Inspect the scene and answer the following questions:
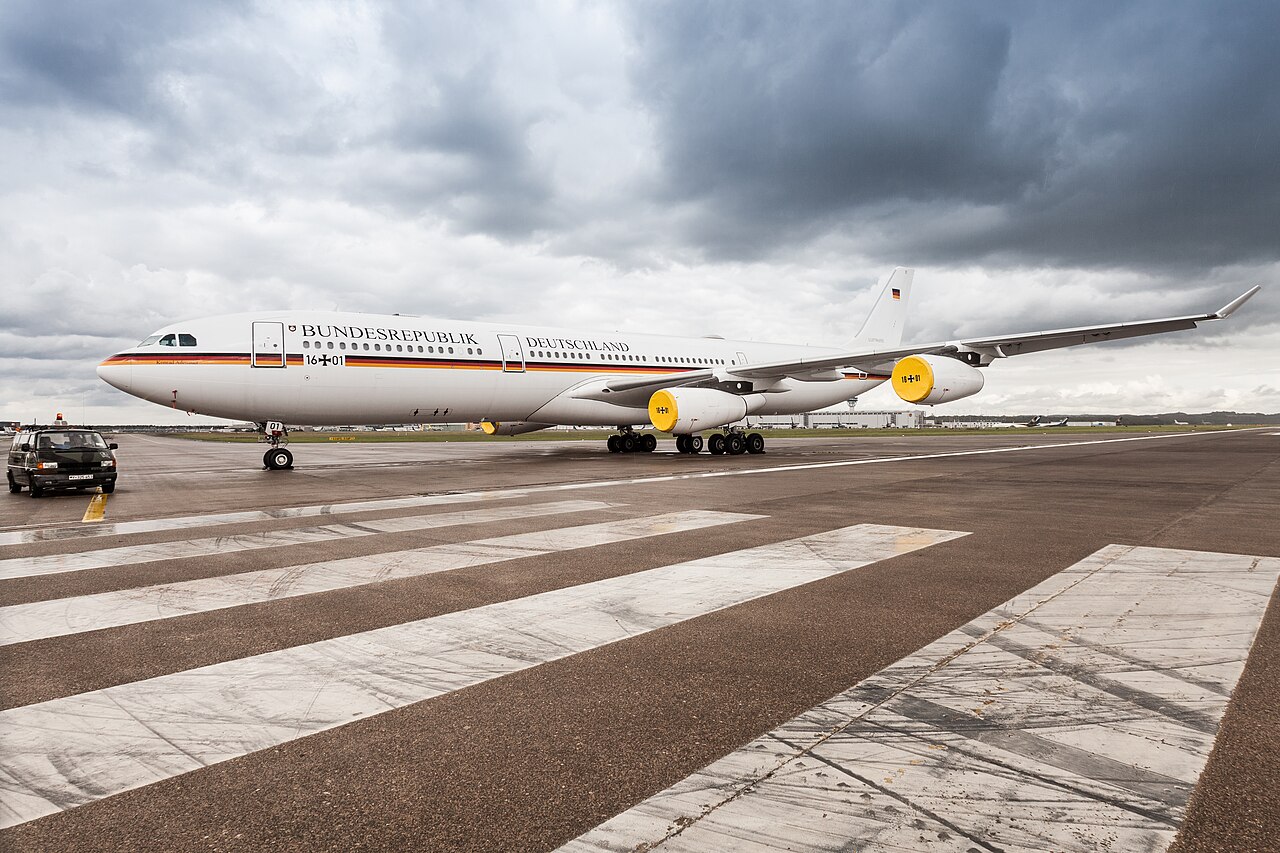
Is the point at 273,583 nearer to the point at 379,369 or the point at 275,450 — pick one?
the point at 379,369

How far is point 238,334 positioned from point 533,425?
9318 mm

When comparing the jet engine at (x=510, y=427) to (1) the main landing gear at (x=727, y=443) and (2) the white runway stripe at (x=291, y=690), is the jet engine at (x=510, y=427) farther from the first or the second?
(2) the white runway stripe at (x=291, y=690)

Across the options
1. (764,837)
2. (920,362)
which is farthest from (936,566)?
(920,362)

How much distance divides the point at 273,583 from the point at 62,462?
1036cm

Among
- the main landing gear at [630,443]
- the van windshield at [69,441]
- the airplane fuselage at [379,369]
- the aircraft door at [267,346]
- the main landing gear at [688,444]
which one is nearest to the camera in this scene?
the van windshield at [69,441]

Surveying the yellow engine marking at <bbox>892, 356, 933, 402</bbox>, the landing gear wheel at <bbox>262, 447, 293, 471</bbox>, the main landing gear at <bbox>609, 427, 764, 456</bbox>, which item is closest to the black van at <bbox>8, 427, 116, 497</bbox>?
the landing gear wheel at <bbox>262, 447, 293, 471</bbox>

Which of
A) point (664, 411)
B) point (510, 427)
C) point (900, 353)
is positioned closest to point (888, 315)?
point (900, 353)

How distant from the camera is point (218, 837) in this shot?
1.97 metres

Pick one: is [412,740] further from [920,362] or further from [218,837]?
[920,362]

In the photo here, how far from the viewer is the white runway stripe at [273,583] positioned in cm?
416

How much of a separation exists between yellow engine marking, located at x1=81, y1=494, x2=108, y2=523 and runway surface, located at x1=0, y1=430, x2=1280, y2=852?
184 cm

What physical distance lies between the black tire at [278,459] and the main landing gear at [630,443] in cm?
1082

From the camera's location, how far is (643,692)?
2992mm

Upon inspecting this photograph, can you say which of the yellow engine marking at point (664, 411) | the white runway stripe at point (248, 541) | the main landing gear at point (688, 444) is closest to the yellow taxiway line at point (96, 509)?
the white runway stripe at point (248, 541)
